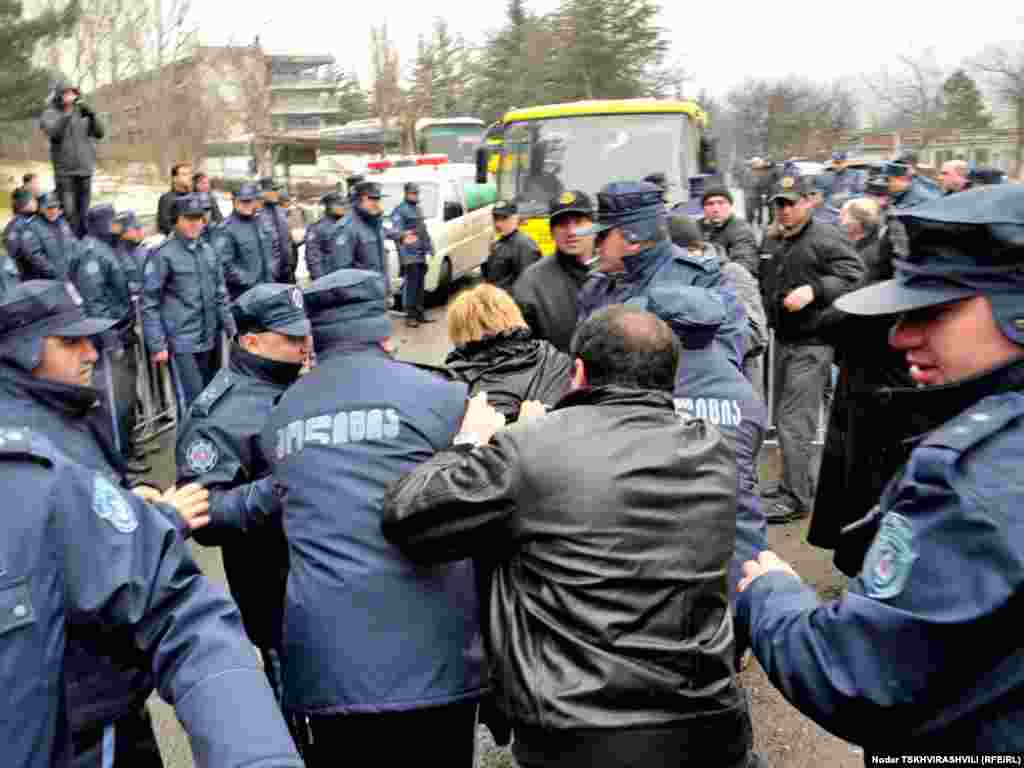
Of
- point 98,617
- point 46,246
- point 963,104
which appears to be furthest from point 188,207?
point 963,104

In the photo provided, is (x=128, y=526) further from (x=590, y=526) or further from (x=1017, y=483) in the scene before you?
(x=1017, y=483)

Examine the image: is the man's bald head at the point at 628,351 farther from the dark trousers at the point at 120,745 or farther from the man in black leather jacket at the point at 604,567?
the dark trousers at the point at 120,745

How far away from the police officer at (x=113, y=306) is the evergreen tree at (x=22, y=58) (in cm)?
2415

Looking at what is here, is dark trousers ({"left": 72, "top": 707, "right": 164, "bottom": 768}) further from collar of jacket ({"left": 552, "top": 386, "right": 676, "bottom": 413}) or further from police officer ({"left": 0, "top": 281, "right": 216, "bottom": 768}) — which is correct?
collar of jacket ({"left": 552, "top": 386, "right": 676, "bottom": 413})

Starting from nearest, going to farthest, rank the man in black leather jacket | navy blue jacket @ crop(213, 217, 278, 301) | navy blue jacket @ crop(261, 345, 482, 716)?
1. the man in black leather jacket
2. navy blue jacket @ crop(261, 345, 482, 716)
3. navy blue jacket @ crop(213, 217, 278, 301)

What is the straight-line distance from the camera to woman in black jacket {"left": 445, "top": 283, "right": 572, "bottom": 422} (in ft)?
11.2

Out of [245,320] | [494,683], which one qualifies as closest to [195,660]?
[494,683]

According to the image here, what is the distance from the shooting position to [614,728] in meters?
2.17

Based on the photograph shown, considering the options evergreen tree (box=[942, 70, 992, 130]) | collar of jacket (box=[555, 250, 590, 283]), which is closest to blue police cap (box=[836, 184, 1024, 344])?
collar of jacket (box=[555, 250, 590, 283])

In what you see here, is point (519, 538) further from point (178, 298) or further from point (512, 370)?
point (178, 298)

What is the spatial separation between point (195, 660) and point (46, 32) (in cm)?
3295

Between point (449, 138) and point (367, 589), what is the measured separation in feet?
101

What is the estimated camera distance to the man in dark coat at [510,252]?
8.84 m

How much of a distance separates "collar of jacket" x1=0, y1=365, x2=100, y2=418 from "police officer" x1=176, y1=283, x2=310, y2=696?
641 millimetres
